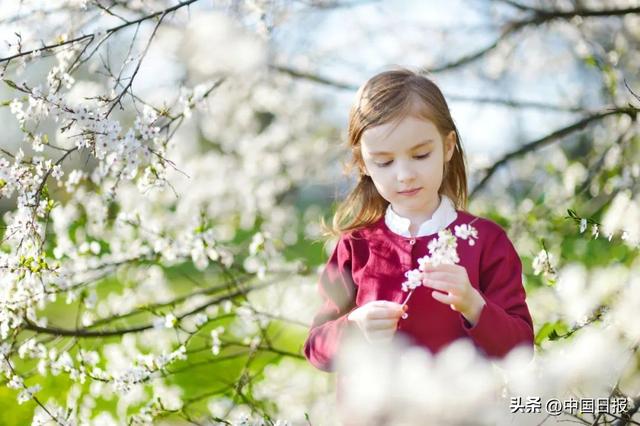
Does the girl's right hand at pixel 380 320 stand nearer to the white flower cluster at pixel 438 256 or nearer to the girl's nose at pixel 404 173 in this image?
the white flower cluster at pixel 438 256

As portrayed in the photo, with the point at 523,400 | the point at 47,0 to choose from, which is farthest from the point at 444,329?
the point at 47,0

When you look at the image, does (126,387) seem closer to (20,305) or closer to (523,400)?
(20,305)

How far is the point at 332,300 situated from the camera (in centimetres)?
211

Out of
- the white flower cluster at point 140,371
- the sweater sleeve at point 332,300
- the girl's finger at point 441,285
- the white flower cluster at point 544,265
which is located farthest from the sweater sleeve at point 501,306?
the white flower cluster at point 140,371

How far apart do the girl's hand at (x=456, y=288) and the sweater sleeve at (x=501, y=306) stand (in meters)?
0.02

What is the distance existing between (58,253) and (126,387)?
69cm

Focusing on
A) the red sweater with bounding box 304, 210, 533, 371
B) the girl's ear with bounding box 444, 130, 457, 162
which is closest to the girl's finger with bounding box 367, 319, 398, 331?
the red sweater with bounding box 304, 210, 533, 371

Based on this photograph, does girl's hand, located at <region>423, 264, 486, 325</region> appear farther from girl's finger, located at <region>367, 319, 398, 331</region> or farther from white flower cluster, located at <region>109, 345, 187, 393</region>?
white flower cluster, located at <region>109, 345, 187, 393</region>

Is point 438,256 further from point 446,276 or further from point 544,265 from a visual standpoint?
point 544,265

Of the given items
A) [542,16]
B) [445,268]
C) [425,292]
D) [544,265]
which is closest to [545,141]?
[542,16]

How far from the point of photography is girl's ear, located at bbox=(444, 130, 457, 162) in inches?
81.7

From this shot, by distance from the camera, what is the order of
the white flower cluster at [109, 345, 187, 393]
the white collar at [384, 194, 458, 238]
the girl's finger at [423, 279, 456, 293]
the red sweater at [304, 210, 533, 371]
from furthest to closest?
the white flower cluster at [109, 345, 187, 393] < the white collar at [384, 194, 458, 238] < the red sweater at [304, 210, 533, 371] < the girl's finger at [423, 279, 456, 293]

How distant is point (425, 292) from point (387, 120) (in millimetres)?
408

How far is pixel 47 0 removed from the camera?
9.16ft
